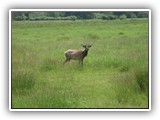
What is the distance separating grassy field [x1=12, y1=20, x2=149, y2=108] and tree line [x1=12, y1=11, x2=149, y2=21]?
42 mm

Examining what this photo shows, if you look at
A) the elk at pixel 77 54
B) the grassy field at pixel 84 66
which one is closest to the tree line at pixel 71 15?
the grassy field at pixel 84 66

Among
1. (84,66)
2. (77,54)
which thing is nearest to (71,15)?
(77,54)

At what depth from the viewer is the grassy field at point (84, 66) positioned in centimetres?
1872

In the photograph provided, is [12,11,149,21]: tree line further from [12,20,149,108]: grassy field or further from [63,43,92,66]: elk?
[63,43,92,66]: elk

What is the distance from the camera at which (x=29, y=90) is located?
1875 cm

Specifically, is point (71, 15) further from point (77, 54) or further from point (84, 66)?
point (84, 66)

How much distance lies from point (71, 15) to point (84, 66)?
0.44m

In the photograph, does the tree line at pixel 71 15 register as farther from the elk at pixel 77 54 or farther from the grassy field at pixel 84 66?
the elk at pixel 77 54

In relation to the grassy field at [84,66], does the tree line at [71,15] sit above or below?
above

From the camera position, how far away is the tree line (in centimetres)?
1869

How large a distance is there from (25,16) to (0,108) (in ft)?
2.60

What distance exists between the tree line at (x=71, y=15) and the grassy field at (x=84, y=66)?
42 millimetres

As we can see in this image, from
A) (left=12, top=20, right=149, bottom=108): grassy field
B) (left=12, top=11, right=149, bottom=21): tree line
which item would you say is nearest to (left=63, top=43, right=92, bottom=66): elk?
(left=12, top=20, right=149, bottom=108): grassy field
